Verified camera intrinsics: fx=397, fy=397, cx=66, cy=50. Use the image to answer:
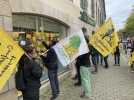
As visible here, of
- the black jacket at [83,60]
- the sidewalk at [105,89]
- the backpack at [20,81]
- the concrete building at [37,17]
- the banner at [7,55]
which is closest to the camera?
the banner at [7,55]

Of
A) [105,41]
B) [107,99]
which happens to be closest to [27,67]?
[107,99]

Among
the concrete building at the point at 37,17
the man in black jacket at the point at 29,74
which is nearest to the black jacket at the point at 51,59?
the concrete building at the point at 37,17

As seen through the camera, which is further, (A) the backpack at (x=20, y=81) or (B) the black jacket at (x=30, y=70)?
(B) the black jacket at (x=30, y=70)

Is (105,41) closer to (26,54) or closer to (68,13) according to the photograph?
(68,13)

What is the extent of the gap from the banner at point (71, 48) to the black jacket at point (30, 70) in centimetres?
329

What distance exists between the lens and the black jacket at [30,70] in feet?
22.4

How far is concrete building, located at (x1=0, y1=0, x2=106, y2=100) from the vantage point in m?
8.41

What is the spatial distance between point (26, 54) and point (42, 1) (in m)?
5.94

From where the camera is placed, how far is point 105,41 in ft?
46.9

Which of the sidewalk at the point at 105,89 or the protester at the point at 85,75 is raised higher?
the protester at the point at 85,75

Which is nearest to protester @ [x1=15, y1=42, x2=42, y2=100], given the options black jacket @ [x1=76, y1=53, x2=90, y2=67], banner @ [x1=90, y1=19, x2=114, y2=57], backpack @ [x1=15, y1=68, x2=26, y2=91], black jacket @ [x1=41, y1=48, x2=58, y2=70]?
backpack @ [x1=15, y1=68, x2=26, y2=91]

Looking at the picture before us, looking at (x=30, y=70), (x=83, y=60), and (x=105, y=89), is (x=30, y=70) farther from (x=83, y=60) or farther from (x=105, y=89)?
(x=105, y=89)

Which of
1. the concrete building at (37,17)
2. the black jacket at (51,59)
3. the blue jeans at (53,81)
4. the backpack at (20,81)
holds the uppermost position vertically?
the concrete building at (37,17)

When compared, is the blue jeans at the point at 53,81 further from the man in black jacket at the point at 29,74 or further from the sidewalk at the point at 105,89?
the man in black jacket at the point at 29,74
